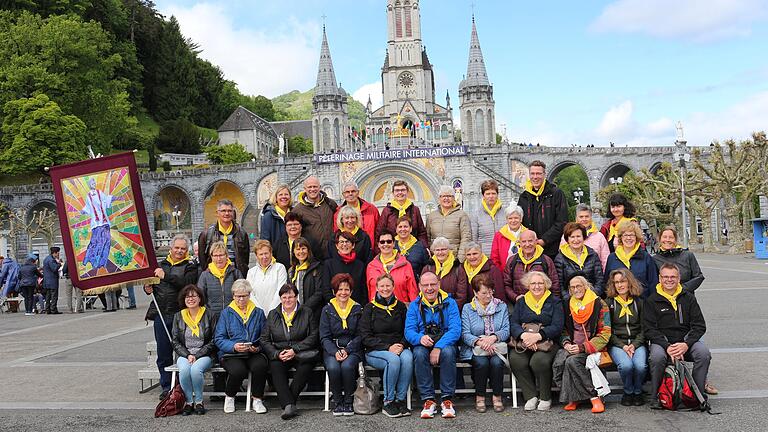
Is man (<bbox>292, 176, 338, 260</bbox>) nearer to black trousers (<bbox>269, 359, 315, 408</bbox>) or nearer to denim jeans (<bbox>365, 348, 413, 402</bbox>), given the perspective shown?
black trousers (<bbox>269, 359, 315, 408</bbox>)

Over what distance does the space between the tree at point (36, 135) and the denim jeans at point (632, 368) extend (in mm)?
38866

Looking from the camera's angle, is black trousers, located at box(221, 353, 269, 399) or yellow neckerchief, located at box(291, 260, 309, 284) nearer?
black trousers, located at box(221, 353, 269, 399)

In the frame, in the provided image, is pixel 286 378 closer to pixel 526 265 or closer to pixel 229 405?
pixel 229 405

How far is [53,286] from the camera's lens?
52.8ft

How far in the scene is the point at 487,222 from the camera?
7742 mm

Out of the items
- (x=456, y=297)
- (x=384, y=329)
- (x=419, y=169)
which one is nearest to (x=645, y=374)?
(x=456, y=297)

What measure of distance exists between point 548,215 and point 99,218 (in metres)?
5.04

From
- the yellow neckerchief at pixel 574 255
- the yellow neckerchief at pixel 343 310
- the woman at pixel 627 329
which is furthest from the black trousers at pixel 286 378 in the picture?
the woman at pixel 627 329

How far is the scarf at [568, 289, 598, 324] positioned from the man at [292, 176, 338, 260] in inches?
112

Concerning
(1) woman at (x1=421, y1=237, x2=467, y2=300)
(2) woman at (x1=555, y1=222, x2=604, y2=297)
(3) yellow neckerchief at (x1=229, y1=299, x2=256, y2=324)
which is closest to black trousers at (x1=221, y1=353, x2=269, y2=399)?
(3) yellow neckerchief at (x1=229, y1=299, x2=256, y2=324)

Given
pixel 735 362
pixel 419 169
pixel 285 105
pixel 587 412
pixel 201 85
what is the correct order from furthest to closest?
pixel 285 105
pixel 201 85
pixel 419 169
pixel 735 362
pixel 587 412

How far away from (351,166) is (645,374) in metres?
41.9

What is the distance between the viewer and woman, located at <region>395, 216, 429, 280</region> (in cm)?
697

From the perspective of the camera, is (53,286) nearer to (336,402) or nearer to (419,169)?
(336,402)
